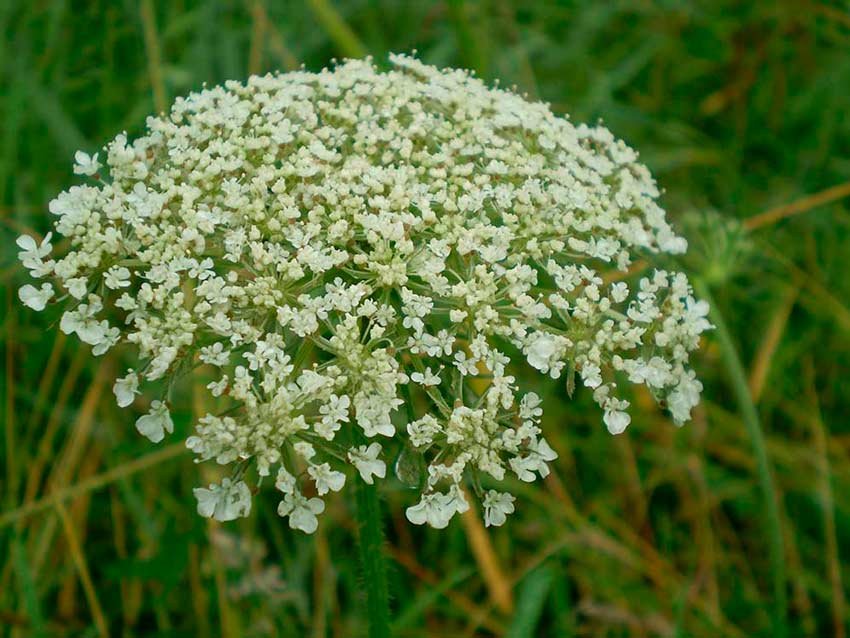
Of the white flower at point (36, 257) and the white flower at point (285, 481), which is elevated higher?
the white flower at point (36, 257)

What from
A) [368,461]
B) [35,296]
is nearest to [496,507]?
[368,461]

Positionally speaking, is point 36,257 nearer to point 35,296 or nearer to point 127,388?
point 35,296

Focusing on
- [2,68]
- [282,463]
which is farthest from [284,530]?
[2,68]

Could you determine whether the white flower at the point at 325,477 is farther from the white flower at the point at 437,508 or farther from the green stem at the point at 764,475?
the green stem at the point at 764,475

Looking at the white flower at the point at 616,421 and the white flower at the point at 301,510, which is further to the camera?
the white flower at the point at 616,421

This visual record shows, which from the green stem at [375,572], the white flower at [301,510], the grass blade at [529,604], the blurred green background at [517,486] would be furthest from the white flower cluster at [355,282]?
the blurred green background at [517,486]

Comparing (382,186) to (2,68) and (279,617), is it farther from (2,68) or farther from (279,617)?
(2,68)
